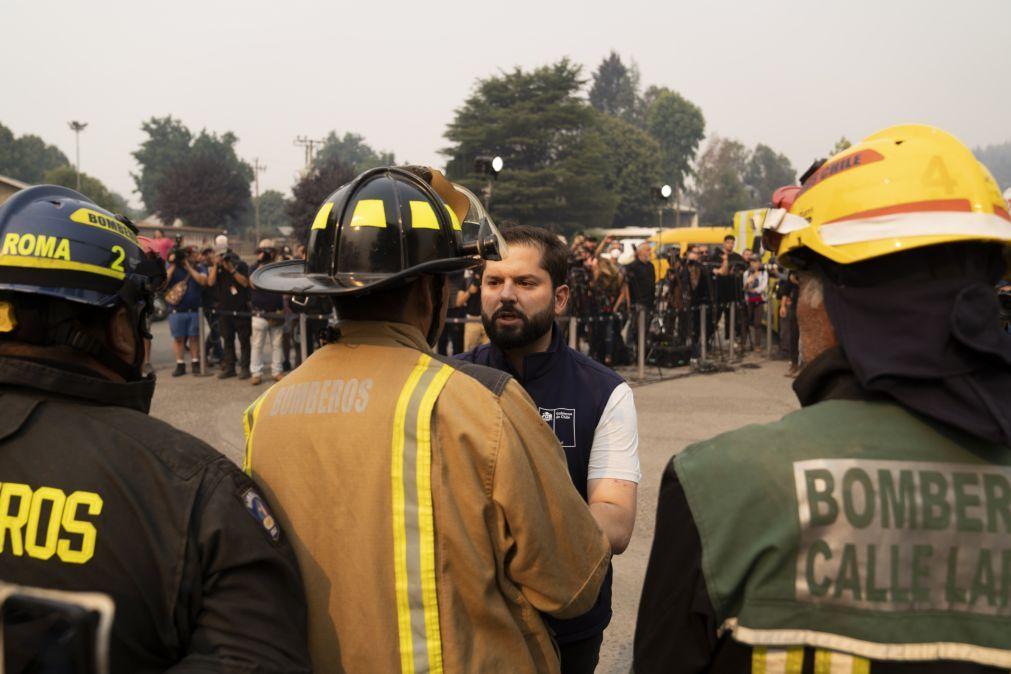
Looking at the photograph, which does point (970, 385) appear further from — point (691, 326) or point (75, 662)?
point (691, 326)

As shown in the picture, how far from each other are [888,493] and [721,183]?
154737mm

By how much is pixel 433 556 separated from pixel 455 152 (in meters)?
68.9

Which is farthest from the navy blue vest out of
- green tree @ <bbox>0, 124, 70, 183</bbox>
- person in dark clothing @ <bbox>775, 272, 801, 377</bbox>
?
green tree @ <bbox>0, 124, 70, 183</bbox>

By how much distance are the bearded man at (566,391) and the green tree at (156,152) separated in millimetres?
129019

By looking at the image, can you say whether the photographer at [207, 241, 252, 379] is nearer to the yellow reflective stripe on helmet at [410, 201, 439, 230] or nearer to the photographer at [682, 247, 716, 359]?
the photographer at [682, 247, 716, 359]

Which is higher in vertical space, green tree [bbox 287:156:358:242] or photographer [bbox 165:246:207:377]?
green tree [bbox 287:156:358:242]

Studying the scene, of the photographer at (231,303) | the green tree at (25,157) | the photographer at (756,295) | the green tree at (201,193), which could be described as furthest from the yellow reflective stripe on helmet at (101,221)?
the green tree at (25,157)

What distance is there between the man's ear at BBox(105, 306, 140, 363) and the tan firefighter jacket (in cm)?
32

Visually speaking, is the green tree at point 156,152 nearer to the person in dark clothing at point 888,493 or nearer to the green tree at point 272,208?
the green tree at point 272,208

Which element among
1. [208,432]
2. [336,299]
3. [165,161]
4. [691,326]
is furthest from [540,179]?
[165,161]

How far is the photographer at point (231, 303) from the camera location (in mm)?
13438

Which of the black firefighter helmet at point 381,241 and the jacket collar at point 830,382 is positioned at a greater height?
the black firefighter helmet at point 381,241

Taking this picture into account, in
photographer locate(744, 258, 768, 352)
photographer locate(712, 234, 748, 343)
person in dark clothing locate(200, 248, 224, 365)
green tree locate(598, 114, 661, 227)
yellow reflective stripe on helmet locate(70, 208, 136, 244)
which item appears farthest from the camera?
green tree locate(598, 114, 661, 227)

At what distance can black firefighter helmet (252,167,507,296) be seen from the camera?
1.88 metres
